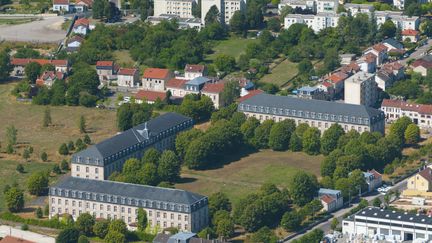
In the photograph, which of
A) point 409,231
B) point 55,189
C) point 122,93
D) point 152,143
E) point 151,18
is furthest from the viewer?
point 151,18

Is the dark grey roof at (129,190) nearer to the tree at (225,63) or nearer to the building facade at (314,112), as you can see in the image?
the building facade at (314,112)

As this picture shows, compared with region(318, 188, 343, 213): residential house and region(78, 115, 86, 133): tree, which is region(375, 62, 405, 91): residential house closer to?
region(78, 115, 86, 133): tree

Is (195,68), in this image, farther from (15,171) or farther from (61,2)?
(61,2)

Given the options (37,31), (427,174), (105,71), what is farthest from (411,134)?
(37,31)

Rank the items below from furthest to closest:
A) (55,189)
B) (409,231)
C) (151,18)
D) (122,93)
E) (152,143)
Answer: (151,18), (122,93), (152,143), (55,189), (409,231)

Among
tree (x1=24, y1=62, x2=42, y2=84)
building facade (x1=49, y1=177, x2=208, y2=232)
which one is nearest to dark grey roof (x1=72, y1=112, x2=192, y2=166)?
building facade (x1=49, y1=177, x2=208, y2=232)

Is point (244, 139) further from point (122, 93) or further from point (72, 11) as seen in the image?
point (72, 11)

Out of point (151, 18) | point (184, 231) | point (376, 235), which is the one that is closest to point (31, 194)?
point (184, 231)
